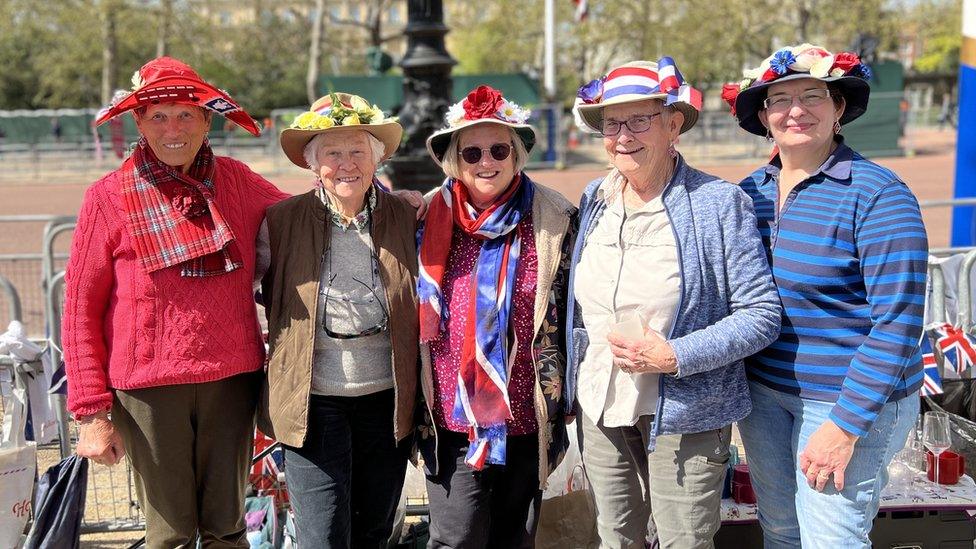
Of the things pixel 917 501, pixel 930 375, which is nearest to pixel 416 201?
pixel 917 501

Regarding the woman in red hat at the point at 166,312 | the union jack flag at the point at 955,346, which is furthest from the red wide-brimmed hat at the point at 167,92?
the union jack flag at the point at 955,346

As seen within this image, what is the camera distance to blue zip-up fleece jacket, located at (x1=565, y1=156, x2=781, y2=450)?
2.42 meters

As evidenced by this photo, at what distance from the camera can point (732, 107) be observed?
2.82 meters

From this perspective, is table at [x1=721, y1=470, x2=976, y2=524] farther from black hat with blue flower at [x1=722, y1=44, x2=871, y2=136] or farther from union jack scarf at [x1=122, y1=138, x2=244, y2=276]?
union jack scarf at [x1=122, y1=138, x2=244, y2=276]

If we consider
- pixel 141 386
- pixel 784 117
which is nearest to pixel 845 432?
pixel 784 117

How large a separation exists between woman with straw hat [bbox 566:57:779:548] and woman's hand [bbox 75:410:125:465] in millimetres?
1537

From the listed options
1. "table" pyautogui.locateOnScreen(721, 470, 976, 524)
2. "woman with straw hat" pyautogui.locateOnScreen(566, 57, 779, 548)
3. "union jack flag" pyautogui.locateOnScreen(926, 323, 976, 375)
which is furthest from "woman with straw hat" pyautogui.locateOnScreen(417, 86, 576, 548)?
"union jack flag" pyautogui.locateOnScreen(926, 323, 976, 375)

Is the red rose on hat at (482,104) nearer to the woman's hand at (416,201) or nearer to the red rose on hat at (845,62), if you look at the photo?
the woman's hand at (416,201)

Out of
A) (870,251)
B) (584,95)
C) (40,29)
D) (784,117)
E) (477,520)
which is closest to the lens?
(870,251)

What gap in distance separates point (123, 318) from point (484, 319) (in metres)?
1.17

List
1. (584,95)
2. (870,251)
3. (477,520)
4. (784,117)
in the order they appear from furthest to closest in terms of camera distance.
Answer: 1. (477,520)
2. (584,95)
3. (784,117)
4. (870,251)

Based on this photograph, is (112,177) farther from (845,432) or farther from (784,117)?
(845,432)

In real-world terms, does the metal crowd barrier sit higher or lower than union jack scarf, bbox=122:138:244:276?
lower

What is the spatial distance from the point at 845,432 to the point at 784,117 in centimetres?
94
